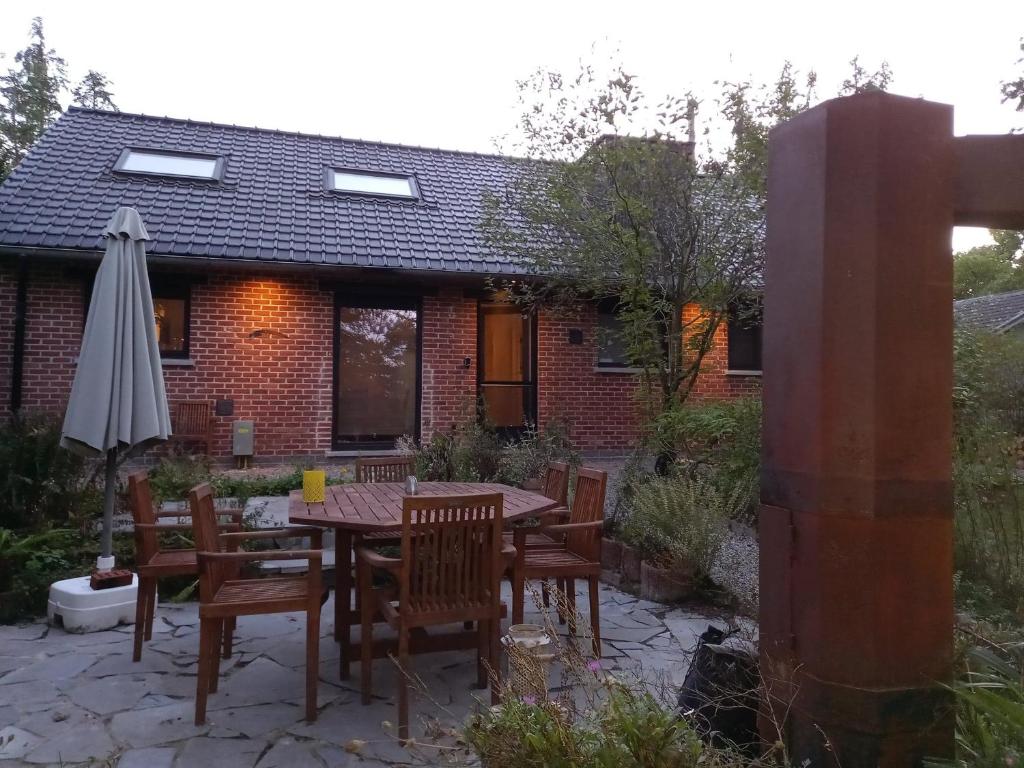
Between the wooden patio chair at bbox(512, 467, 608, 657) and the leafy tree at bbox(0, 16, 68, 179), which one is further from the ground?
the leafy tree at bbox(0, 16, 68, 179)

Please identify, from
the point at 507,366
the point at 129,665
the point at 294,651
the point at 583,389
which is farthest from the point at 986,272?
the point at 129,665

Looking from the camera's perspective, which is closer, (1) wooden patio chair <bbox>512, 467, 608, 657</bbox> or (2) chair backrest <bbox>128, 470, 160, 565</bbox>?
(2) chair backrest <bbox>128, 470, 160, 565</bbox>

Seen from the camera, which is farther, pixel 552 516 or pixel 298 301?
pixel 298 301

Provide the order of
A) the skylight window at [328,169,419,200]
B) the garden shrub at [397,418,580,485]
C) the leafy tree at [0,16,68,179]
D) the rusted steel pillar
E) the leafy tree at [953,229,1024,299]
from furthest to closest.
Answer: the leafy tree at [953,229,1024,299] → the leafy tree at [0,16,68,179] → the skylight window at [328,169,419,200] → the garden shrub at [397,418,580,485] → the rusted steel pillar

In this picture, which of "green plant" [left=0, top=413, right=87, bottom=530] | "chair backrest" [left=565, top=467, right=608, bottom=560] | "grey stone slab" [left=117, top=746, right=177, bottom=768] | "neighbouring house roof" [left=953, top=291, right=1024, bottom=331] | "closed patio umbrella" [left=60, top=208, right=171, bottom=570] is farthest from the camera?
"neighbouring house roof" [left=953, top=291, right=1024, bottom=331]

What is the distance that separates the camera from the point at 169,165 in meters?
10.1

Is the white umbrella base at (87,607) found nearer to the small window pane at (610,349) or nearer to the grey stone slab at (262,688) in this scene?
the grey stone slab at (262,688)

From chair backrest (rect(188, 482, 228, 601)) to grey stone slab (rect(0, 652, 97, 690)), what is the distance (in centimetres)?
94

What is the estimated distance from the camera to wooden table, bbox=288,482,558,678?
320 centimetres

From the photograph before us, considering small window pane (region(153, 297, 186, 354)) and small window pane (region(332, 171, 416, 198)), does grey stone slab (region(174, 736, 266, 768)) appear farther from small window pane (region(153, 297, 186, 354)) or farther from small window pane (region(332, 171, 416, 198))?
small window pane (region(332, 171, 416, 198))

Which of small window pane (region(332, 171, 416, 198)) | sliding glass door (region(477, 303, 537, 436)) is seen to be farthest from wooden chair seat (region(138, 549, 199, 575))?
small window pane (region(332, 171, 416, 198))

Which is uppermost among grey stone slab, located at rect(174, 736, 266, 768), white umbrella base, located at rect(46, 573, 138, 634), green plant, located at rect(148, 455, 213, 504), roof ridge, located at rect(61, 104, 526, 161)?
roof ridge, located at rect(61, 104, 526, 161)

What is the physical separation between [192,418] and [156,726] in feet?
20.4

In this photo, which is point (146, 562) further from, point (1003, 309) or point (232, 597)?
point (1003, 309)
